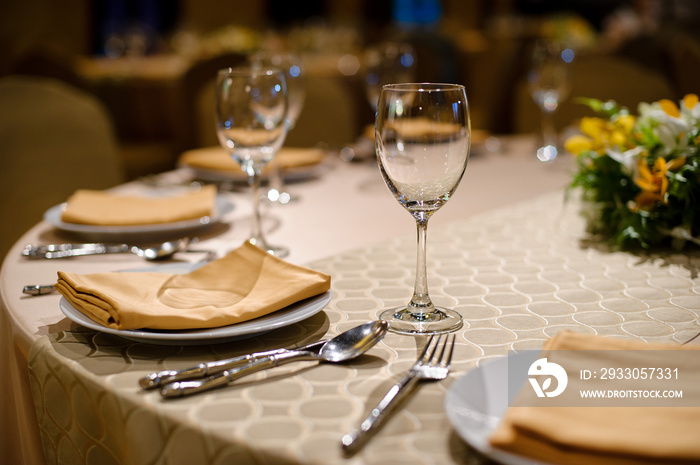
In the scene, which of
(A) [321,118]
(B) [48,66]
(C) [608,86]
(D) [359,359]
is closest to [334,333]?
(D) [359,359]

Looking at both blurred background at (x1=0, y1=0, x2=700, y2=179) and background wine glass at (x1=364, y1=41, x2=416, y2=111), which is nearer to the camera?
background wine glass at (x1=364, y1=41, x2=416, y2=111)

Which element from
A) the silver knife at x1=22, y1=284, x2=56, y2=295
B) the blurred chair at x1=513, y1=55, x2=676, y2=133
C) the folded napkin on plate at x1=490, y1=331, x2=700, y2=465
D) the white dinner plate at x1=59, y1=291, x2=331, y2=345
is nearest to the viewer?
the folded napkin on plate at x1=490, y1=331, x2=700, y2=465

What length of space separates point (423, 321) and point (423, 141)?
0.67ft

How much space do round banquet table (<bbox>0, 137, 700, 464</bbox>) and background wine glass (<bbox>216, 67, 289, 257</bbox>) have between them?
6.0 inches

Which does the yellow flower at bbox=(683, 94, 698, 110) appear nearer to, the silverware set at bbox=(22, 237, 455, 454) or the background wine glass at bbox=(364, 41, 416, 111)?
the silverware set at bbox=(22, 237, 455, 454)

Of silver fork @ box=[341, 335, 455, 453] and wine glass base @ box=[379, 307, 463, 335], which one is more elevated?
silver fork @ box=[341, 335, 455, 453]

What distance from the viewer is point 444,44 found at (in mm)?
5566

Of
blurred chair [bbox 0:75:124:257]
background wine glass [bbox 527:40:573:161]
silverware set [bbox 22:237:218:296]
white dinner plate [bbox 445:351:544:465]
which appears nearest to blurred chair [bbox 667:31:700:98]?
background wine glass [bbox 527:40:573:161]

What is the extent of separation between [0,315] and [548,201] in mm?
1057

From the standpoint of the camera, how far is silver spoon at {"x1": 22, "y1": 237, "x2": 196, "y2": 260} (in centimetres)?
111

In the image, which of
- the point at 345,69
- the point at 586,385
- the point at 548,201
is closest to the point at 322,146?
the point at 548,201

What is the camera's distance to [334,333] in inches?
31.3

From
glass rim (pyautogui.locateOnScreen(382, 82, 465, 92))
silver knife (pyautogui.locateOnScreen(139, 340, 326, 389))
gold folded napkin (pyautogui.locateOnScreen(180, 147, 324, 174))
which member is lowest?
silver knife (pyautogui.locateOnScreen(139, 340, 326, 389))

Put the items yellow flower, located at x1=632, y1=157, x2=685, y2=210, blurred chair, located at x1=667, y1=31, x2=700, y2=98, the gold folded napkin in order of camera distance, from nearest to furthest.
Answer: yellow flower, located at x1=632, y1=157, x2=685, y2=210 < the gold folded napkin < blurred chair, located at x1=667, y1=31, x2=700, y2=98
